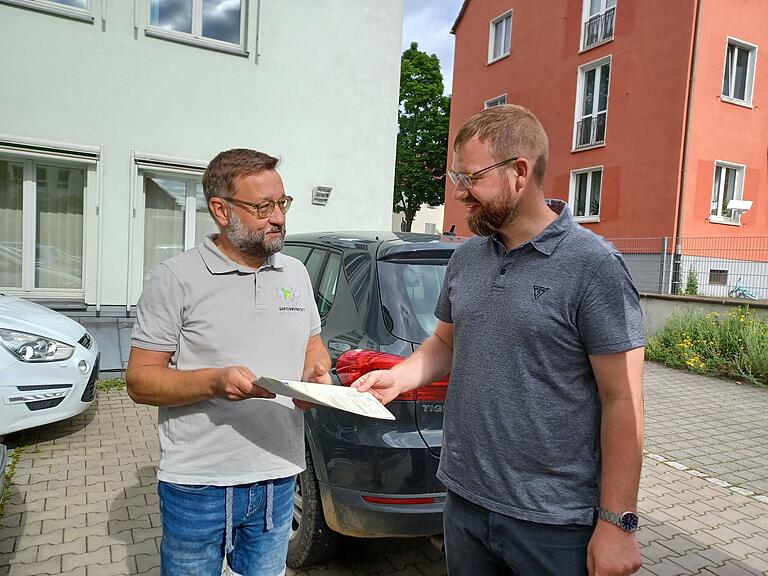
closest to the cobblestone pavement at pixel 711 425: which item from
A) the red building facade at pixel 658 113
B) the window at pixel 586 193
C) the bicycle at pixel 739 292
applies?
the bicycle at pixel 739 292

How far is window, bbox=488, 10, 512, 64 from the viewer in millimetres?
20812

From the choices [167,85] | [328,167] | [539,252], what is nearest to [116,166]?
[167,85]

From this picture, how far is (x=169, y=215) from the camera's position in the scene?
8.16 metres

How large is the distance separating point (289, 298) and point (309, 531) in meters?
1.52

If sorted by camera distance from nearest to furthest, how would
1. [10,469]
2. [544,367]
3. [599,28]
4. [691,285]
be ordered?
1. [544,367]
2. [10,469]
3. [691,285]
4. [599,28]

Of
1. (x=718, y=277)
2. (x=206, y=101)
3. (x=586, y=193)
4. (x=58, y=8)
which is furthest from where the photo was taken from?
(x=586, y=193)

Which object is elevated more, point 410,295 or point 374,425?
point 410,295

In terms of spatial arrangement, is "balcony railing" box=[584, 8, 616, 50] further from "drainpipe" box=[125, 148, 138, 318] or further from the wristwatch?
the wristwatch

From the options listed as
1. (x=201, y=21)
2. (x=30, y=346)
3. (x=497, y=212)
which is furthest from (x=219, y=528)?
(x=201, y=21)

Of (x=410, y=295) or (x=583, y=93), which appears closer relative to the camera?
(x=410, y=295)

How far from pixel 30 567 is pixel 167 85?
648cm

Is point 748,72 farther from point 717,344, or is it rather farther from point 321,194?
point 321,194

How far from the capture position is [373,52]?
902 centimetres

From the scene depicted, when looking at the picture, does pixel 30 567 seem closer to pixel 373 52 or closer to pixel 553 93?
pixel 373 52
